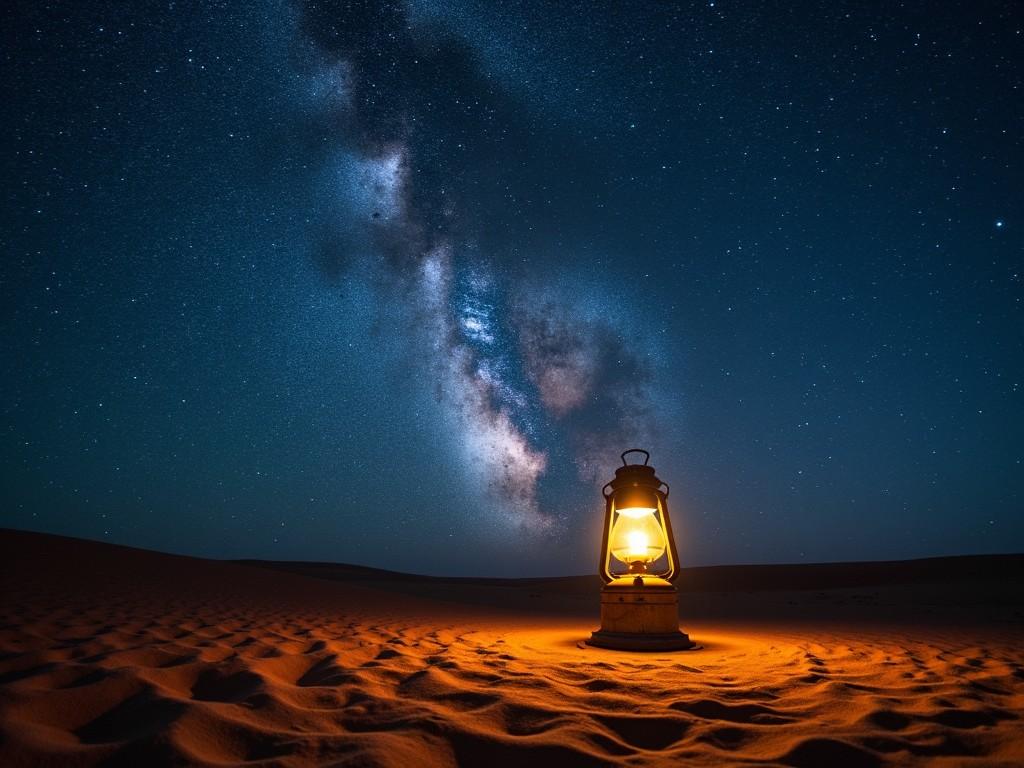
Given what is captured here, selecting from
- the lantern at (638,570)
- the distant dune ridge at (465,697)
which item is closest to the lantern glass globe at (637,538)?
the lantern at (638,570)

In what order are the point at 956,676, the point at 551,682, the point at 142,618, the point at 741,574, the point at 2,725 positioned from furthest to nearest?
the point at 741,574
the point at 142,618
the point at 956,676
the point at 551,682
the point at 2,725

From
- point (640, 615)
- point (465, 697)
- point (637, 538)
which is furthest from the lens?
point (637, 538)

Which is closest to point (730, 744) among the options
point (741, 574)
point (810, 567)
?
point (741, 574)

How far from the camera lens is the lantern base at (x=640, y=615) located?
16.5 feet

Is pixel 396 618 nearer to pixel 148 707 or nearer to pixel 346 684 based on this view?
pixel 346 684

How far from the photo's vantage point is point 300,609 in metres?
8.41

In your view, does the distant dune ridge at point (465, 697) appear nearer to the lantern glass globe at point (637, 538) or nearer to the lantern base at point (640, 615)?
the lantern base at point (640, 615)

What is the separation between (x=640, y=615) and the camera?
5.16 meters

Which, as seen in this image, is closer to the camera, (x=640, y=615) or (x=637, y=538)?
(x=640, y=615)

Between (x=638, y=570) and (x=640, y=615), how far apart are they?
0.56m

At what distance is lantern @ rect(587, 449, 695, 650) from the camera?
16.8ft

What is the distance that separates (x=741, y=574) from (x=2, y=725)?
37551 mm

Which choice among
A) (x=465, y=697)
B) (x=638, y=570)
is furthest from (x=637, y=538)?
Result: (x=465, y=697)

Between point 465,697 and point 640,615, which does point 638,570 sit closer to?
point 640,615
